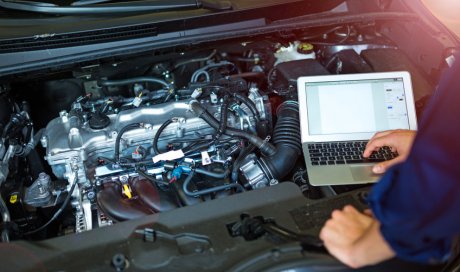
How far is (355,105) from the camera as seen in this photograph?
1.48 meters

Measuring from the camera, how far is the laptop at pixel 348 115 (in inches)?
55.2

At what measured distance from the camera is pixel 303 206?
1180 mm

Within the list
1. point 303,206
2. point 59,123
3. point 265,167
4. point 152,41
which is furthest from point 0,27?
point 303,206

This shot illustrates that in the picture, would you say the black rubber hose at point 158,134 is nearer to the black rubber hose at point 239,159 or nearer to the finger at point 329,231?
the black rubber hose at point 239,159

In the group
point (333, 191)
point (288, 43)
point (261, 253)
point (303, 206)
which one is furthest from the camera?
point (288, 43)

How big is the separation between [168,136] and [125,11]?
447 mm

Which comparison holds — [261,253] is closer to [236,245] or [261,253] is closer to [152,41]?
[236,245]

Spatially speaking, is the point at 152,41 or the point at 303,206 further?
the point at 152,41

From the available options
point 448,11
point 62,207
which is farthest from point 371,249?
point 448,11

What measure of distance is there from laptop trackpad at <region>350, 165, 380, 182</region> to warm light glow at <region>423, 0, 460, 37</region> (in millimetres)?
1164

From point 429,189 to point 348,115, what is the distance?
818 millimetres

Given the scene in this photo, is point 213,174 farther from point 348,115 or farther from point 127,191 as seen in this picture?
point 348,115

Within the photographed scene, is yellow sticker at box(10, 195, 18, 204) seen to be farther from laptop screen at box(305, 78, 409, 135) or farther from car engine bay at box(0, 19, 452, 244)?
laptop screen at box(305, 78, 409, 135)

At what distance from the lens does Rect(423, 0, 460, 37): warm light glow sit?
216 cm
